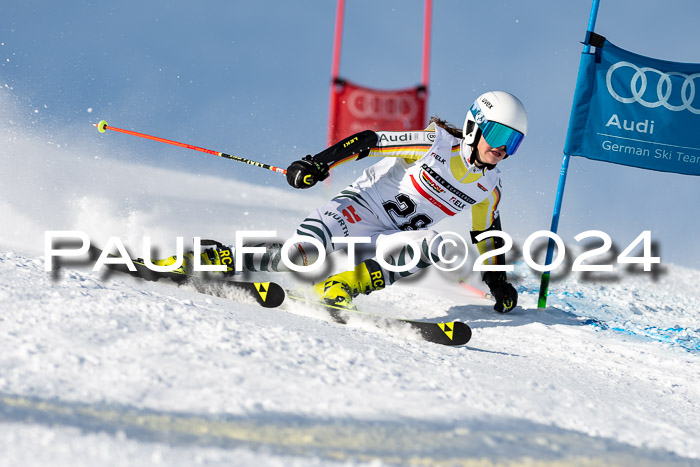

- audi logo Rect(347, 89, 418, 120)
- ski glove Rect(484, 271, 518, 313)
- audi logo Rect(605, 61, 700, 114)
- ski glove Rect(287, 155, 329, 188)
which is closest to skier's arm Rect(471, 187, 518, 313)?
ski glove Rect(484, 271, 518, 313)

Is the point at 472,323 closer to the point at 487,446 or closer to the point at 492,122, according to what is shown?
the point at 492,122

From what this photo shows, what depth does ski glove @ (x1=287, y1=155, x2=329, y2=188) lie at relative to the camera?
3.63m

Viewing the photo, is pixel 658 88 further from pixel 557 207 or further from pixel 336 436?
pixel 336 436

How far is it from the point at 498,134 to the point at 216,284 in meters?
1.93

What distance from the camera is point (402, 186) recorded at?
426cm

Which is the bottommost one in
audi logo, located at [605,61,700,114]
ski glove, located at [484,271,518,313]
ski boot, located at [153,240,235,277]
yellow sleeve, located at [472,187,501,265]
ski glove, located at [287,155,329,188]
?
ski glove, located at [484,271,518,313]

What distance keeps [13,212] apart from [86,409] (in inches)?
187

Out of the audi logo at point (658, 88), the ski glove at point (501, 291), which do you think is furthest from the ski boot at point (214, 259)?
the audi logo at point (658, 88)

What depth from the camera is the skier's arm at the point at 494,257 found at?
15.0ft

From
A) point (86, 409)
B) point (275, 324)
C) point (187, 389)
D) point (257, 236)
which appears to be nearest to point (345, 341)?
point (275, 324)

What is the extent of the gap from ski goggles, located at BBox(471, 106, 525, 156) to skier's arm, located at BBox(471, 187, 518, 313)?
0.70 metres

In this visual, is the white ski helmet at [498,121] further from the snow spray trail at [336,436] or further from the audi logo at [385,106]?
the audi logo at [385,106]

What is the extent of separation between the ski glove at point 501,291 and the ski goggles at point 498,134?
3.76ft

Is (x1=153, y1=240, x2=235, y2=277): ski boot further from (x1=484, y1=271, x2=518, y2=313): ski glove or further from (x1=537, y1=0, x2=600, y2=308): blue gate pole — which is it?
(x1=537, y1=0, x2=600, y2=308): blue gate pole
